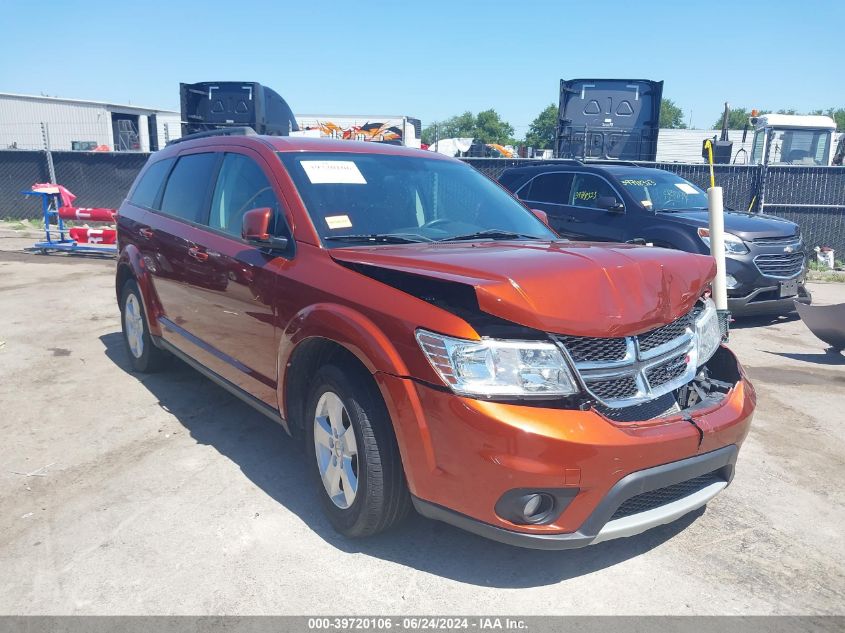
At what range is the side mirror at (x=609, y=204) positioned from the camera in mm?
7941

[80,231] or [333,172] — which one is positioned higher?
[333,172]

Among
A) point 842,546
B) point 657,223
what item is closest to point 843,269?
point 657,223

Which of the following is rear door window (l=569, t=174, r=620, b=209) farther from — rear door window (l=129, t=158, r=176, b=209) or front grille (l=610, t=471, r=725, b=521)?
front grille (l=610, t=471, r=725, b=521)

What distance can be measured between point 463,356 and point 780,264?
6.59m

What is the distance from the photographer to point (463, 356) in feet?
7.95

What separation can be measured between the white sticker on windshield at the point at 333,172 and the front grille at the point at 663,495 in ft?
6.96

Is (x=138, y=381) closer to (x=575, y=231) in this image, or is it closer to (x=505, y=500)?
(x=505, y=500)

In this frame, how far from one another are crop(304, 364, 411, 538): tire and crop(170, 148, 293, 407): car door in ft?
1.65

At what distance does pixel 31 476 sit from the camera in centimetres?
372

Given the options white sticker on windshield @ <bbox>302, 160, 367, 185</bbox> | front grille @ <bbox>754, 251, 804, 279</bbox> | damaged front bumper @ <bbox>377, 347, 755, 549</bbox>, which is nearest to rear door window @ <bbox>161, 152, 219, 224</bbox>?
white sticker on windshield @ <bbox>302, 160, 367, 185</bbox>

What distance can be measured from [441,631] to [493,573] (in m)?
0.44

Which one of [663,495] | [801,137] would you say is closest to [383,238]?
[663,495]

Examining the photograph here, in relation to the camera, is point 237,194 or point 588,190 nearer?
point 237,194

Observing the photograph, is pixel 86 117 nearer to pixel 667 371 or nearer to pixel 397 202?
pixel 397 202
